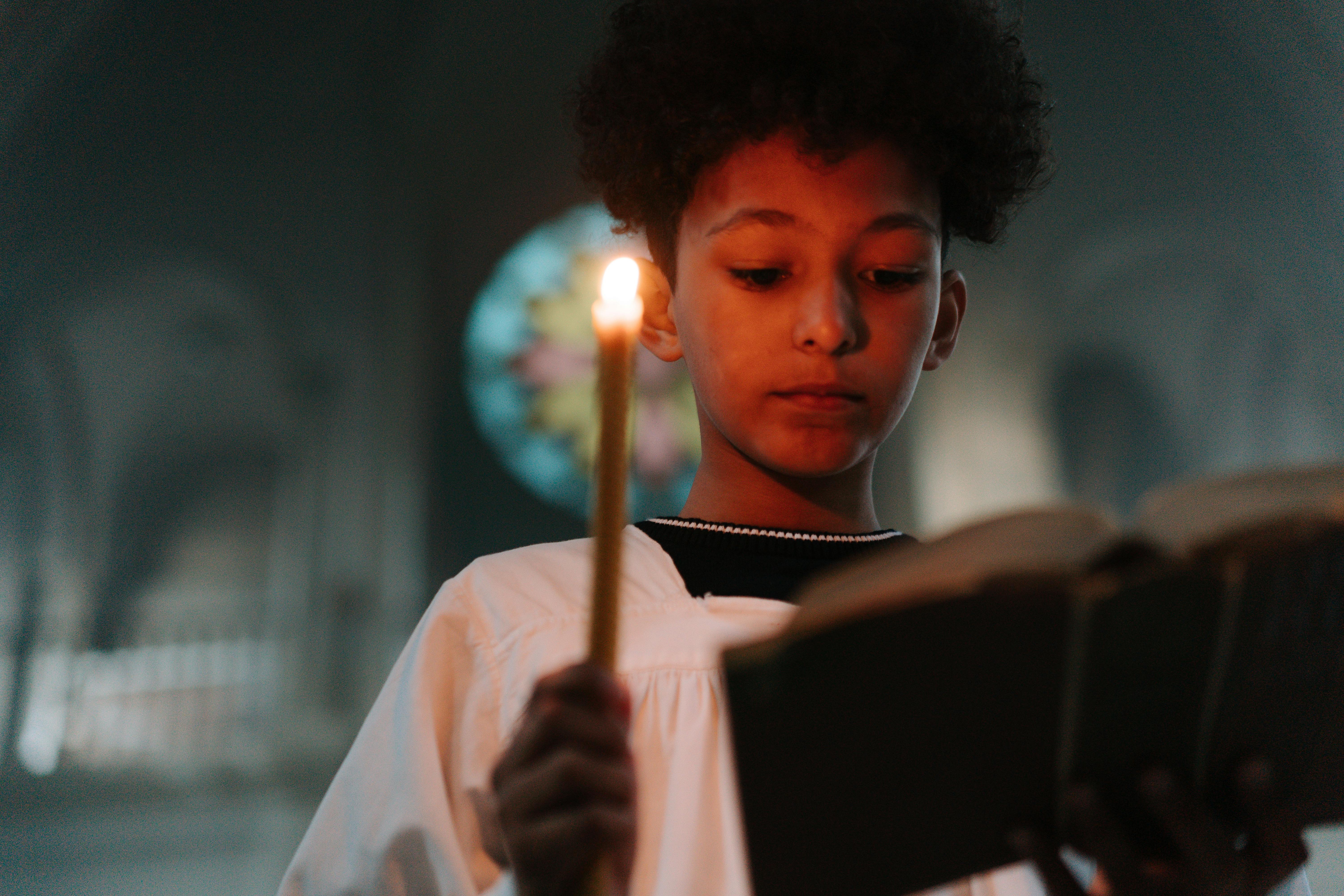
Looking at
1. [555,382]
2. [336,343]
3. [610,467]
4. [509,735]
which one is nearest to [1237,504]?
[610,467]

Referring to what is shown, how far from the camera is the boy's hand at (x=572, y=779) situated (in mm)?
567

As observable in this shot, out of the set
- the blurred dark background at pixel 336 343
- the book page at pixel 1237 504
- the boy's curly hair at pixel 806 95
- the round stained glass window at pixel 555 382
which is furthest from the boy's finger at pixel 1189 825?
the round stained glass window at pixel 555 382

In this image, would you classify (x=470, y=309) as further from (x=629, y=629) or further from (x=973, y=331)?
(x=629, y=629)

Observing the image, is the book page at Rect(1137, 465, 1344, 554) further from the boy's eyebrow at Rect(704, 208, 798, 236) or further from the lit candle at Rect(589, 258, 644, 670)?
the boy's eyebrow at Rect(704, 208, 798, 236)

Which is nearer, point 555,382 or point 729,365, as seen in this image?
point 729,365

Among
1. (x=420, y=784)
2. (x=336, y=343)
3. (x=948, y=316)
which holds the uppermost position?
(x=336, y=343)

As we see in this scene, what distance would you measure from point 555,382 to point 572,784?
553 cm

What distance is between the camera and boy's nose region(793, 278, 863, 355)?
3.73ft

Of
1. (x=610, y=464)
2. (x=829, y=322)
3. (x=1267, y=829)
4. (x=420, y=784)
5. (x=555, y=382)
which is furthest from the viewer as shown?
(x=555, y=382)

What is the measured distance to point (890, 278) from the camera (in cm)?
122

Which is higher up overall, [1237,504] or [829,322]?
[829,322]

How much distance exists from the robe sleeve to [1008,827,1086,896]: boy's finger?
0.42m

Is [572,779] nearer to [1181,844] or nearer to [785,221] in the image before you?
[1181,844]

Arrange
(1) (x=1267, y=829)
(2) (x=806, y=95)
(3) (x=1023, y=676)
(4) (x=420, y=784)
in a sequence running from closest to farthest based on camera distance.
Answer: (3) (x=1023, y=676)
(1) (x=1267, y=829)
(4) (x=420, y=784)
(2) (x=806, y=95)
